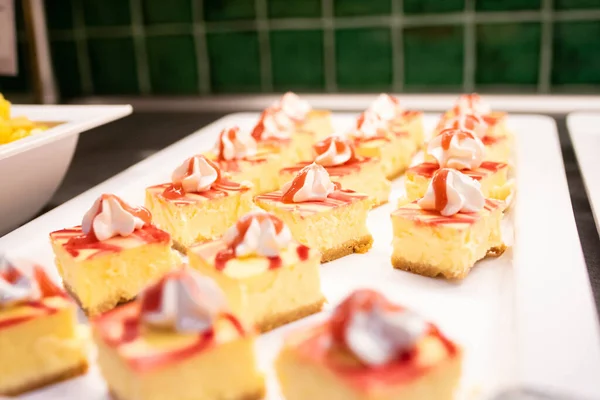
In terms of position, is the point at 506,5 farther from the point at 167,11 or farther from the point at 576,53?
the point at 167,11

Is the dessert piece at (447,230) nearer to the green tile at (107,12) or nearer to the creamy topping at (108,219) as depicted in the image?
the creamy topping at (108,219)

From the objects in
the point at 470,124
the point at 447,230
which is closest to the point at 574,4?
the point at 470,124

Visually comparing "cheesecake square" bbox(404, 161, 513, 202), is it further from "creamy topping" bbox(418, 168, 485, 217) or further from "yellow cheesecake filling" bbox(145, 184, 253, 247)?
"yellow cheesecake filling" bbox(145, 184, 253, 247)

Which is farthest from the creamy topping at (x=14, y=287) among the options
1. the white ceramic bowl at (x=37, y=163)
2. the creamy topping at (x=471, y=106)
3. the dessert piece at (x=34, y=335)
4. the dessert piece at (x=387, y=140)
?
the creamy topping at (x=471, y=106)

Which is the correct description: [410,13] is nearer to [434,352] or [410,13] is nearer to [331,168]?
[331,168]

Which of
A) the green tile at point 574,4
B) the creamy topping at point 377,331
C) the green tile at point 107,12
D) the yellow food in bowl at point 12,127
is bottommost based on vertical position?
the creamy topping at point 377,331

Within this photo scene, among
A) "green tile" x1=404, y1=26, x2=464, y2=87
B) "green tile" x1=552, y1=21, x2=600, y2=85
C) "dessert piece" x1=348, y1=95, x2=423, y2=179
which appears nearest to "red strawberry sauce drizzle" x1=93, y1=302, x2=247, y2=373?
"dessert piece" x1=348, y1=95, x2=423, y2=179
